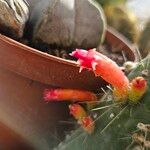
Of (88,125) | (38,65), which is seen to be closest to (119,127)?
(88,125)

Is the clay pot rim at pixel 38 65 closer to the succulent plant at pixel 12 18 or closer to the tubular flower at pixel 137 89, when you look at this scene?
the succulent plant at pixel 12 18

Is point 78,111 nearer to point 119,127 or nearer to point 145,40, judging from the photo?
point 119,127

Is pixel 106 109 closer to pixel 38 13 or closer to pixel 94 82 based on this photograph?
pixel 94 82

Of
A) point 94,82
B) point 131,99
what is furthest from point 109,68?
point 94,82

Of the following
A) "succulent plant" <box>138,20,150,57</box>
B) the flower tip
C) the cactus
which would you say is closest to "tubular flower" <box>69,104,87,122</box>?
the cactus

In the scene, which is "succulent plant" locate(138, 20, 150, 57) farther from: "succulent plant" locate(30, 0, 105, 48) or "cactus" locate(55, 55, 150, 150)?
"cactus" locate(55, 55, 150, 150)
